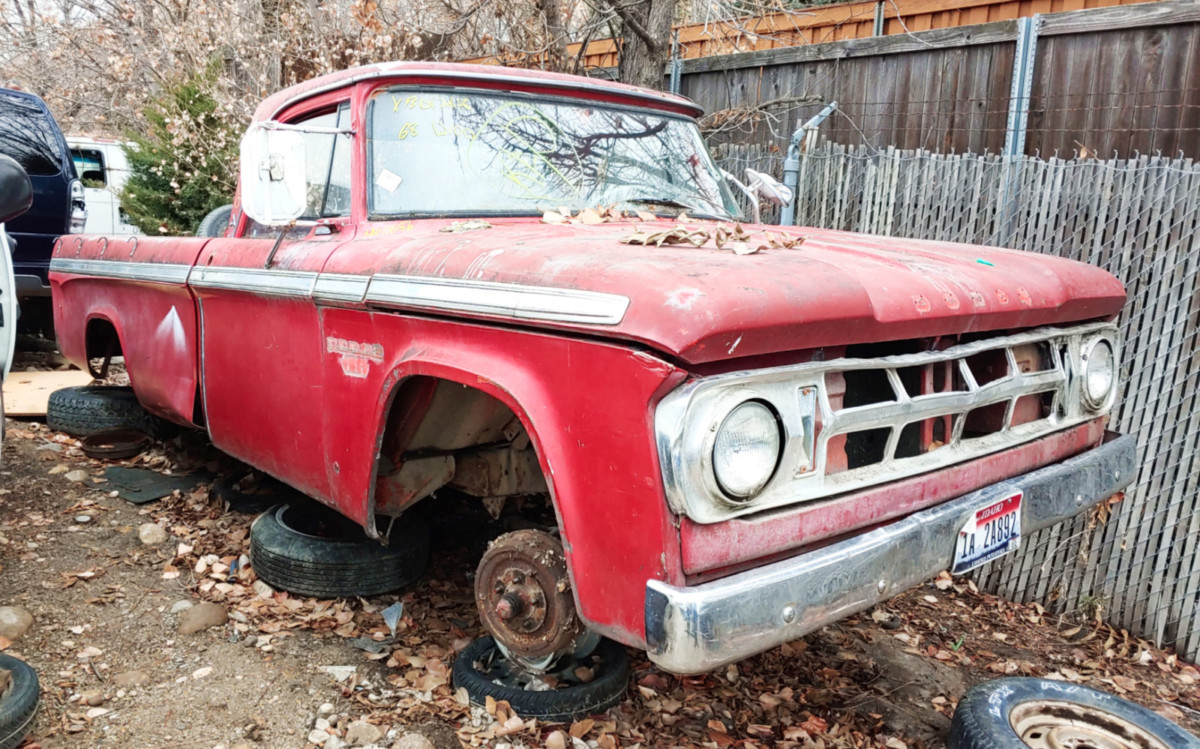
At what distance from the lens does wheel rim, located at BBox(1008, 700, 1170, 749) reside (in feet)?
8.60

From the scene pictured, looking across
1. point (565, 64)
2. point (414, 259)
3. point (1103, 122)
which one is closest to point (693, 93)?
point (565, 64)

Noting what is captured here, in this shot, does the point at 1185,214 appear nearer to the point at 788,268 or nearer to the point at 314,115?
the point at 788,268

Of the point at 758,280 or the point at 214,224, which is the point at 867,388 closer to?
the point at 758,280

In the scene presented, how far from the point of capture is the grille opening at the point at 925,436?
248cm

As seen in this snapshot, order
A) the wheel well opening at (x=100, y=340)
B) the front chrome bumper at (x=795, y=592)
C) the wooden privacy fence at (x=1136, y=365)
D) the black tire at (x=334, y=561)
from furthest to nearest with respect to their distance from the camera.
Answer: the wheel well opening at (x=100, y=340), the wooden privacy fence at (x=1136, y=365), the black tire at (x=334, y=561), the front chrome bumper at (x=795, y=592)

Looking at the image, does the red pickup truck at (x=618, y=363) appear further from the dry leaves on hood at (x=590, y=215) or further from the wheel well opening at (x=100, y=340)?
the wheel well opening at (x=100, y=340)

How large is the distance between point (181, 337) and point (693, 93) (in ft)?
17.4

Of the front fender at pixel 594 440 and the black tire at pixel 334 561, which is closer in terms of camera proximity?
the front fender at pixel 594 440

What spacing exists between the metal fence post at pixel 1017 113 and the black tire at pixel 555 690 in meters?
2.92

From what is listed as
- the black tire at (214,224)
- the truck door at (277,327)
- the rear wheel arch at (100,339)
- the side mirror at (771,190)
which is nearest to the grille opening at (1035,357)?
the side mirror at (771,190)

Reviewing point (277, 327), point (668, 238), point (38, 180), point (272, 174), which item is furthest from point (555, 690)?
point (38, 180)

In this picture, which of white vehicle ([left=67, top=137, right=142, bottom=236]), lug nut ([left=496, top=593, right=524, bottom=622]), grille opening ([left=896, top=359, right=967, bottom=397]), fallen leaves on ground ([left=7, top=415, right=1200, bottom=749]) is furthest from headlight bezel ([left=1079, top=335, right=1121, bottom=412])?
white vehicle ([left=67, top=137, right=142, bottom=236])

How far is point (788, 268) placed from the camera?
6.88ft

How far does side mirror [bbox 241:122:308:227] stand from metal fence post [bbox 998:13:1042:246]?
3.32 meters
